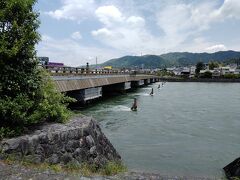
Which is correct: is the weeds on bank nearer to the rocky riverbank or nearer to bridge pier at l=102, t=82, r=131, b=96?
the rocky riverbank

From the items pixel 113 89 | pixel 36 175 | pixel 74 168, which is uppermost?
pixel 36 175

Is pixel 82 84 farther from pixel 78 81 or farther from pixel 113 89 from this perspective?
pixel 113 89

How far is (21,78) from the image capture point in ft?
40.1

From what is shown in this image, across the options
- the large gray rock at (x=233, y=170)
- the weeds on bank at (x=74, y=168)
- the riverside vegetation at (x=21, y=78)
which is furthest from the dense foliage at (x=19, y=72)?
the large gray rock at (x=233, y=170)

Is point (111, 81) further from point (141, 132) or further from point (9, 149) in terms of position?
point (9, 149)

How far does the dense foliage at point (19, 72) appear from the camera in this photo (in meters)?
11.7

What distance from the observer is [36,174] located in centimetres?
948

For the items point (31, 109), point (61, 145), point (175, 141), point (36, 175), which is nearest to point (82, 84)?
point (175, 141)

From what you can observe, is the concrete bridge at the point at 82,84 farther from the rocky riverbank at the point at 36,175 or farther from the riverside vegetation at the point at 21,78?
the rocky riverbank at the point at 36,175

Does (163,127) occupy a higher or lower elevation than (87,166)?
lower

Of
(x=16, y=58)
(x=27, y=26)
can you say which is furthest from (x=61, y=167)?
(x=27, y=26)

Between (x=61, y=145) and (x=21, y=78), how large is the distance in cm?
307

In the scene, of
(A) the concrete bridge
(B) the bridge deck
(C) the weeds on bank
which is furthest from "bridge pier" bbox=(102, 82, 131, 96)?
(C) the weeds on bank

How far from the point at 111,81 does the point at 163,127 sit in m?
25.8
